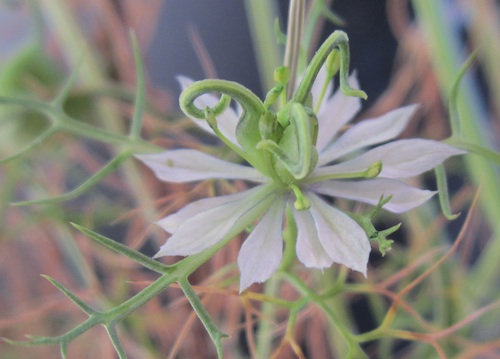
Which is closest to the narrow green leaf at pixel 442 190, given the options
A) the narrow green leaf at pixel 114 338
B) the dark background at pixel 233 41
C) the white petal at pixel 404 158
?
the white petal at pixel 404 158

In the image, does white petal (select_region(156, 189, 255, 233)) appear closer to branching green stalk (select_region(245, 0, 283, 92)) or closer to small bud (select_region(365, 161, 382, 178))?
small bud (select_region(365, 161, 382, 178))

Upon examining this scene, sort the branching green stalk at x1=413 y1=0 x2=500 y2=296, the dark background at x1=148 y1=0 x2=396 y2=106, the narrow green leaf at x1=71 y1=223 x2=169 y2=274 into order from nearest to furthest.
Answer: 1. the narrow green leaf at x1=71 y1=223 x2=169 y2=274
2. the branching green stalk at x1=413 y1=0 x2=500 y2=296
3. the dark background at x1=148 y1=0 x2=396 y2=106

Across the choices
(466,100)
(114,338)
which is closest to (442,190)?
(114,338)

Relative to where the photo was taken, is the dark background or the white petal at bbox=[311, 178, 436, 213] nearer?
the white petal at bbox=[311, 178, 436, 213]

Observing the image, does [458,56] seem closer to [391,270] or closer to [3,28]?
[391,270]

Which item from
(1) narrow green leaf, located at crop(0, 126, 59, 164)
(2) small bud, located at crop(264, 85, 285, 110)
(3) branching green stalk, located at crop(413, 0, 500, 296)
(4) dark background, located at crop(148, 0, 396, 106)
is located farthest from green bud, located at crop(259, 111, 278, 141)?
(4) dark background, located at crop(148, 0, 396, 106)

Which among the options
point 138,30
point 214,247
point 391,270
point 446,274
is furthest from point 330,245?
point 138,30
